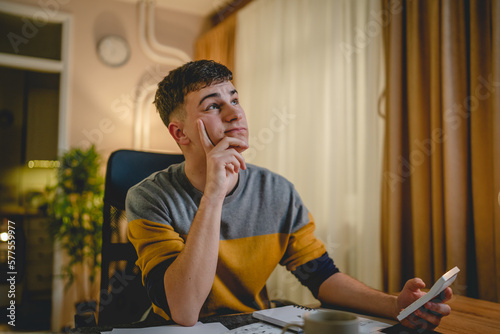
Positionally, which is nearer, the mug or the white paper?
the mug

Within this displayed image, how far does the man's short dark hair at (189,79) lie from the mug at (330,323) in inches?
32.3

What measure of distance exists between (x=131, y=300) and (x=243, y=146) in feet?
2.13

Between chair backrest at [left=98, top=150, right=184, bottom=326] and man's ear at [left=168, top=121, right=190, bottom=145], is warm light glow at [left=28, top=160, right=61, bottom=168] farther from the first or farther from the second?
man's ear at [left=168, top=121, right=190, bottom=145]

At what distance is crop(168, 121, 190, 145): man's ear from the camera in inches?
49.5

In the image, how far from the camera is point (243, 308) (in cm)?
115

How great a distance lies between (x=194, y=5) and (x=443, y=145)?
3099mm

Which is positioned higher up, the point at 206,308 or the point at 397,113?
the point at 397,113

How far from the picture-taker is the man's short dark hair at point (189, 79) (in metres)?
1.21

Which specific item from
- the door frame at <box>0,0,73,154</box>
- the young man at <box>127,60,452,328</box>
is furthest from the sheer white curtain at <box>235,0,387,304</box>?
the door frame at <box>0,0,73,154</box>

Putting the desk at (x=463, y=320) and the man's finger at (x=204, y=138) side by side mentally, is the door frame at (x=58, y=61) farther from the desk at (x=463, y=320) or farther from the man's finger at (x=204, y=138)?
the desk at (x=463, y=320)

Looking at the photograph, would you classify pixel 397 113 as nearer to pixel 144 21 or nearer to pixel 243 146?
pixel 243 146

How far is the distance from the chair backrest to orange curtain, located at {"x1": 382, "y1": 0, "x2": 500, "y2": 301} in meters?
1.18

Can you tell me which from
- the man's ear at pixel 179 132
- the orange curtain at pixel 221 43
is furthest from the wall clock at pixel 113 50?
the man's ear at pixel 179 132

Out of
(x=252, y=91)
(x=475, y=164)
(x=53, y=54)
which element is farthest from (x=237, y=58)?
(x=475, y=164)
